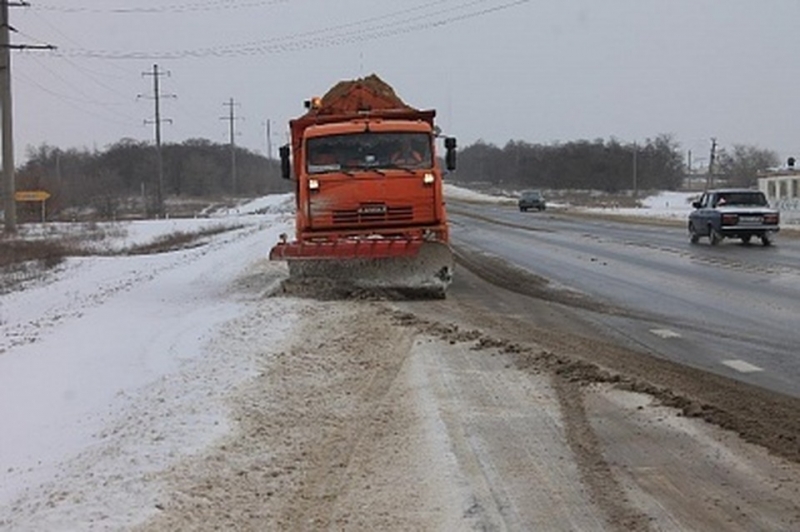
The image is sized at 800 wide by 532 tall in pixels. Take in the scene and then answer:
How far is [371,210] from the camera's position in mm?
15258

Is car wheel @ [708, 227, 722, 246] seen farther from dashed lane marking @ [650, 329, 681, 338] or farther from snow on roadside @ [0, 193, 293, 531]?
dashed lane marking @ [650, 329, 681, 338]

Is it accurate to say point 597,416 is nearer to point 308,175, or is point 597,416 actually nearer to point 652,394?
point 652,394

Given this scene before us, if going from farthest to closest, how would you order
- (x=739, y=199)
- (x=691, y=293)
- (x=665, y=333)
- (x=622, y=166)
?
(x=622, y=166) → (x=739, y=199) → (x=691, y=293) → (x=665, y=333)

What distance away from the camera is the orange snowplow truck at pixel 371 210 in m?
14.9

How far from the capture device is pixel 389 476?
18.7 ft

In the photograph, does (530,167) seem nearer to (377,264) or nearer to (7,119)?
(7,119)

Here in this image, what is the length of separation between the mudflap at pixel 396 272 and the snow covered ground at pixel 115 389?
132cm

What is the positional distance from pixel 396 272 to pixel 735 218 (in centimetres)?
1678

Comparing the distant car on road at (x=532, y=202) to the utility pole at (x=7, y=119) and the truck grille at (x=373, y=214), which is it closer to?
the utility pole at (x=7, y=119)

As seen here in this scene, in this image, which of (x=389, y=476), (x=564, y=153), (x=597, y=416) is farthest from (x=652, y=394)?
(x=564, y=153)

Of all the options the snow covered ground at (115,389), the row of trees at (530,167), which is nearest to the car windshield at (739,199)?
the snow covered ground at (115,389)

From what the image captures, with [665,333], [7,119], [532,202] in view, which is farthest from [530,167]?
[665,333]

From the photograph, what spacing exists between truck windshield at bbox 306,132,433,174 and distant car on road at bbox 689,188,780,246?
15551mm

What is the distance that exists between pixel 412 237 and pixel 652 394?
7.63 metres
